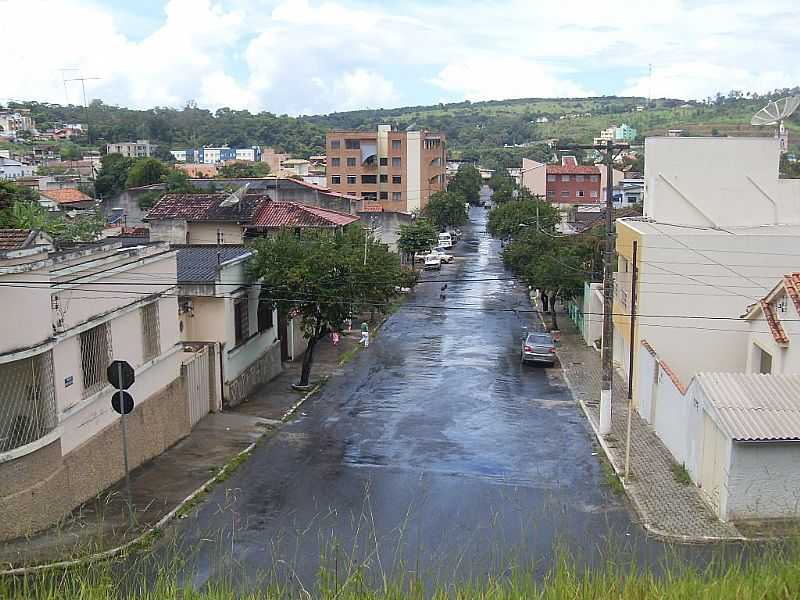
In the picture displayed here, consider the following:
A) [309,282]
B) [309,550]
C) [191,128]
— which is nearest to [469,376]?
[309,282]

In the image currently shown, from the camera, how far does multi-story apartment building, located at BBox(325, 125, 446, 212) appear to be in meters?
83.8

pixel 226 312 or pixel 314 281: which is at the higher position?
pixel 314 281

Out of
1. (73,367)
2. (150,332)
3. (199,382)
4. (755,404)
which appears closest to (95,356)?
(73,367)

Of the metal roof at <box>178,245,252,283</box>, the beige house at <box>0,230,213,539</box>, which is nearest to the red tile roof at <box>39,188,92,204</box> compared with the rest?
the metal roof at <box>178,245,252,283</box>

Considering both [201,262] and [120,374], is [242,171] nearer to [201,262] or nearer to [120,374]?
[201,262]

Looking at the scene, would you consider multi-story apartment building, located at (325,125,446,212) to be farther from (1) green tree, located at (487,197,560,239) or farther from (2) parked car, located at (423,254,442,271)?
(2) parked car, located at (423,254,442,271)

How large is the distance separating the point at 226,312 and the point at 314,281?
2.66m

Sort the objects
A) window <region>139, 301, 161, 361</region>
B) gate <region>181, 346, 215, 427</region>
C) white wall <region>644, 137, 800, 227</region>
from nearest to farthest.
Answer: window <region>139, 301, 161, 361</region>, gate <region>181, 346, 215, 427</region>, white wall <region>644, 137, 800, 227</region>

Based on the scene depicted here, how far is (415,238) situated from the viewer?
2133 inches

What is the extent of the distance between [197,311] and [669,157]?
14047mm

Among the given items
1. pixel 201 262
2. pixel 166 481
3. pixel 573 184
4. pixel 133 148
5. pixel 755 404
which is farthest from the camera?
pixel 133 148

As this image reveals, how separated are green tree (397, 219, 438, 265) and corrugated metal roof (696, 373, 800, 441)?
39.0 meters

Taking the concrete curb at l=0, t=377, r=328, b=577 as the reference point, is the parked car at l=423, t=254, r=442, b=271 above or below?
below

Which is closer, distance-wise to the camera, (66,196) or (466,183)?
(66,196)
